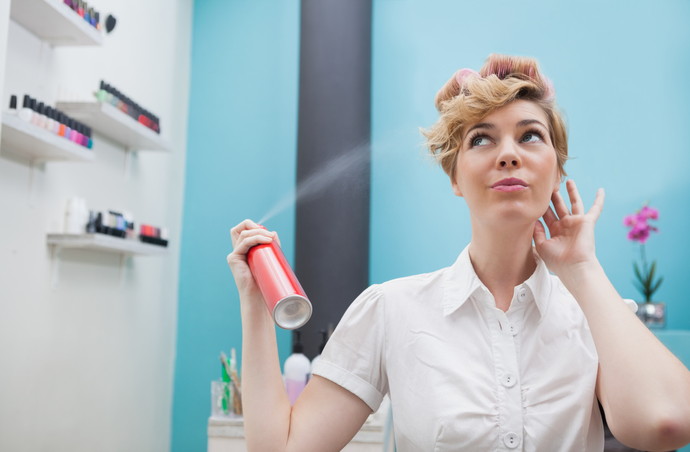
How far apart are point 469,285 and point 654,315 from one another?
1.71 m

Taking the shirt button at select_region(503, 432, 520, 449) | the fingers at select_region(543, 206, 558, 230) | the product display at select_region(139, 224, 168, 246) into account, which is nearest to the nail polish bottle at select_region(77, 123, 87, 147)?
the product display at select_region(139, 224, 168, 246)

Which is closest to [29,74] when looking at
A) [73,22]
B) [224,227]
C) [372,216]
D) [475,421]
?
[73,22]

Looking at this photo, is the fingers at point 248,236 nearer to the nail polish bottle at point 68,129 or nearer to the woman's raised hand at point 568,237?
the woman's raised hand at point 568,237

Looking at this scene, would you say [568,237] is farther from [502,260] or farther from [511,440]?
[511,440]

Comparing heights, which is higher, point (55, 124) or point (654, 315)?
point (55, 124)

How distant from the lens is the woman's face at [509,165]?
104 cm

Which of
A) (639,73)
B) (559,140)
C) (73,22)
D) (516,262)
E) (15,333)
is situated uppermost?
(639,73)

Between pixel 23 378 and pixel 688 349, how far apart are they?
89.3 inches

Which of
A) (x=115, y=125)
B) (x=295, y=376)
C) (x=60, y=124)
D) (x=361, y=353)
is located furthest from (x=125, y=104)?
(x=361, y=353)

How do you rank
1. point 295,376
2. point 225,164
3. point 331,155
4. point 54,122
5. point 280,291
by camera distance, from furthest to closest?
point 225,164 < point 331,155 < point 295,376 < point 54,122 < point 280,291

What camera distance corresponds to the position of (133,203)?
8.91ft

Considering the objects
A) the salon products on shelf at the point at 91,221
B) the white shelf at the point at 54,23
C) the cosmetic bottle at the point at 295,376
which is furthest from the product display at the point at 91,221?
the cosmetic bottle at the point at 295,376

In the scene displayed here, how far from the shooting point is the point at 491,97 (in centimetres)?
107

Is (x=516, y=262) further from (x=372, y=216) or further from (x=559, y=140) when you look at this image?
(x=372, y=216)
